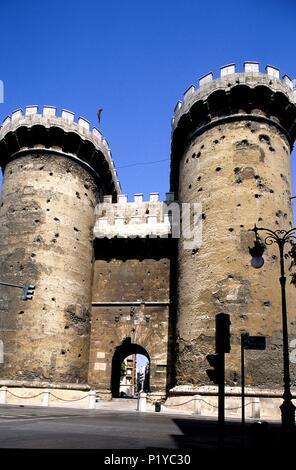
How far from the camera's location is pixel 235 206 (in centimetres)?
1848

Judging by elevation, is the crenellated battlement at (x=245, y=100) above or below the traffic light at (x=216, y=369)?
above

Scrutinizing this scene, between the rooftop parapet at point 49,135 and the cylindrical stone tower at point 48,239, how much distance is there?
1.8 inches

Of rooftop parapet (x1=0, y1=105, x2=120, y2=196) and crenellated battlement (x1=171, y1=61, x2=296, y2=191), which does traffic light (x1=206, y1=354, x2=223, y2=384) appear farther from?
rooftop parapet (x1=0, y1=105, x2=120, y2=196)

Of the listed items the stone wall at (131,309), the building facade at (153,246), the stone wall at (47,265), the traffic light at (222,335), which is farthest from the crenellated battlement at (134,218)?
the traffic light at (222,335)

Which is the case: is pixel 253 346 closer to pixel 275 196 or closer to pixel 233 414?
pixel 233 414

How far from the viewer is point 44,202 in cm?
2117

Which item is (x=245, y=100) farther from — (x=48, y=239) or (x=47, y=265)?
(x=47, y=265)

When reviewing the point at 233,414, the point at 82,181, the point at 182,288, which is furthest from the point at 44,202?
the point at 233,414

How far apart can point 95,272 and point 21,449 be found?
17855 mm

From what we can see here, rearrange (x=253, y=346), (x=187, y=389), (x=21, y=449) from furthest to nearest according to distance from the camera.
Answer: (x=187, y=389) → (x=253, y=346) → (x=21, y=449)

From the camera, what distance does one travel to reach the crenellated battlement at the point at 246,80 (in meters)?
19.6

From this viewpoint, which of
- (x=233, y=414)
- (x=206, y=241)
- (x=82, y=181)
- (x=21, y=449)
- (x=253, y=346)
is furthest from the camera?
(x=82, y=181)

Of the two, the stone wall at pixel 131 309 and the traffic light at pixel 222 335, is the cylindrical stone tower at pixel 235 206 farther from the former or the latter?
the traffic light at pixel 222 335

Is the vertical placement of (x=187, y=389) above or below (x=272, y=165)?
below
